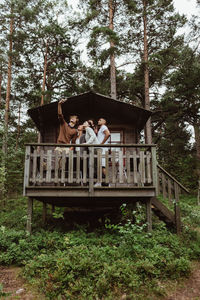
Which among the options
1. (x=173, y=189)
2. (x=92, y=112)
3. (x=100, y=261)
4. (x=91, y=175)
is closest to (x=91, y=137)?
(x=91, y=175)

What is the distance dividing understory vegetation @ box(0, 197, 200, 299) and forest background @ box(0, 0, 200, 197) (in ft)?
27.2

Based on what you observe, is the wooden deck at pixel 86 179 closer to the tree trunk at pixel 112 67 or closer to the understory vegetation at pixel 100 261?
the understory vegetation at pixel 100 261

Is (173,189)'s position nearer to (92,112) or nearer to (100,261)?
(100,261)

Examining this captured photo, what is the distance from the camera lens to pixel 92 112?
1061 centimetres

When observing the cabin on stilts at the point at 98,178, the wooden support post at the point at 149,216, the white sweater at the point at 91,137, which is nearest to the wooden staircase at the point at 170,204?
the cabin on stilts at the point at 98,178

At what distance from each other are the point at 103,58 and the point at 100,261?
1175 cm

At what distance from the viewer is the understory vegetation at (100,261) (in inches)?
178

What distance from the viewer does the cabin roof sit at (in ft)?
31.9

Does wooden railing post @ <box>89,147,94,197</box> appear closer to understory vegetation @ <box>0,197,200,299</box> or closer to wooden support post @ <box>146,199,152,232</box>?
understory vegetation @ <box>0,197,200,299</box>

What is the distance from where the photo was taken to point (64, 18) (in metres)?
18.8

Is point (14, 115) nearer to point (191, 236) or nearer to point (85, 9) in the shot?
point (85, 9)

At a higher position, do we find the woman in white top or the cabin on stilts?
the woman in white top

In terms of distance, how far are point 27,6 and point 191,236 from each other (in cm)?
1762

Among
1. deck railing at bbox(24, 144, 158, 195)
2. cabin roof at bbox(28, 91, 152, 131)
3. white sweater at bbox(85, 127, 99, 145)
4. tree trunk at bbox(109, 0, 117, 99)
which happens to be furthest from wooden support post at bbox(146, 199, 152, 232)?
tree trunk at bbox(109, 0, 117, 99)
